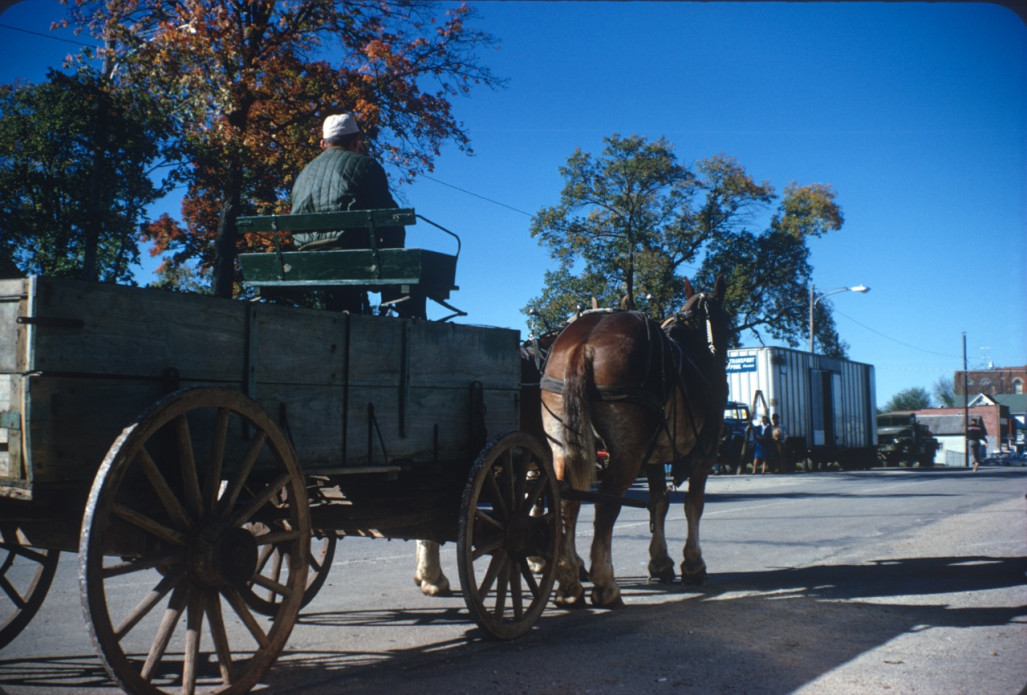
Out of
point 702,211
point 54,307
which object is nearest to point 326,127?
point 54,307

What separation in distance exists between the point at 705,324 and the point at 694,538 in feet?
6.68

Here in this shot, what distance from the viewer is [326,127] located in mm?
5609

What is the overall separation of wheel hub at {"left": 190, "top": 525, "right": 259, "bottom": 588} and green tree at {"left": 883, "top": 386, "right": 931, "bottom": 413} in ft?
413

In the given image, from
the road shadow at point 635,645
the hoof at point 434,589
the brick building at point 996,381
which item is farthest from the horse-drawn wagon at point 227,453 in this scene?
the brick building at point 996,381

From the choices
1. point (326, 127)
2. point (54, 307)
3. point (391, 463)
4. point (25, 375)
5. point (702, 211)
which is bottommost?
point (391, 463)

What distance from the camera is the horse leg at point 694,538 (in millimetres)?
6629

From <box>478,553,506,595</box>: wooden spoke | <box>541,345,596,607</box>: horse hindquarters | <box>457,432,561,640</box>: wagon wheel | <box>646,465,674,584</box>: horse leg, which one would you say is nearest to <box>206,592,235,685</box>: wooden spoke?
<box>457,432,561,640</box>: wagon wheel

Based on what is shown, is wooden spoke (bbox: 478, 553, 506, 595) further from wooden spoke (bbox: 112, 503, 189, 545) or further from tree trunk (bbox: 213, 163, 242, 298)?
tree trunk (bbox: 213, 163, 242, 298)

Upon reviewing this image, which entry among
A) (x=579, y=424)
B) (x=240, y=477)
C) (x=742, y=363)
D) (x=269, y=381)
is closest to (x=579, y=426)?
(x=579, y=424)

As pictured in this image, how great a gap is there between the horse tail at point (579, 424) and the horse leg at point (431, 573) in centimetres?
125

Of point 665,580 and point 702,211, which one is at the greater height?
point 702,211

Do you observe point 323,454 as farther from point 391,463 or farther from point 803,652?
point 803,652

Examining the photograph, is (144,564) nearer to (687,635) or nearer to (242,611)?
(242,611)

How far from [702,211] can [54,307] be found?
34689mm
